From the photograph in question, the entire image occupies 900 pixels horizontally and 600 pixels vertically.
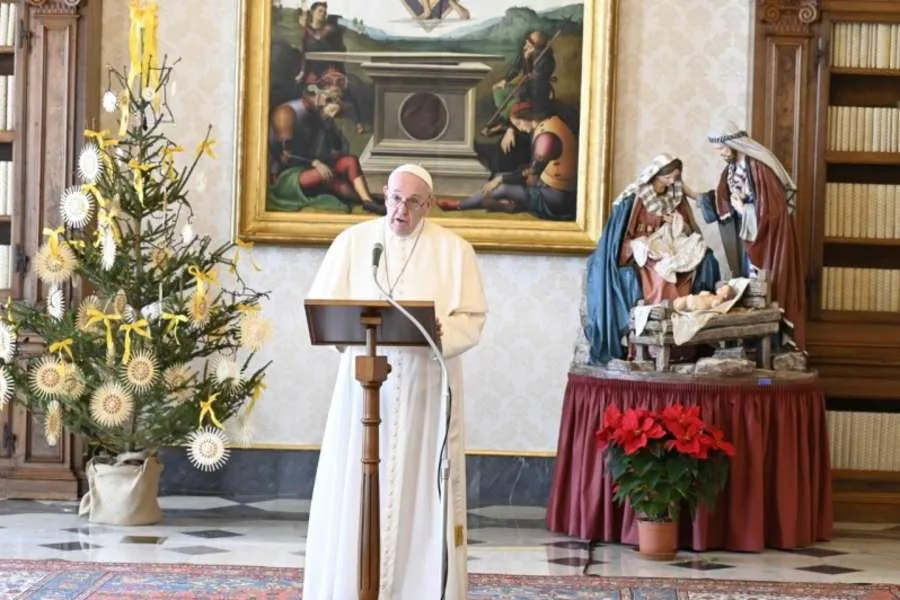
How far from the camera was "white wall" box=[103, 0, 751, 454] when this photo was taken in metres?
8.23

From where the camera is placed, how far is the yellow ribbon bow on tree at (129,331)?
693 centimetres

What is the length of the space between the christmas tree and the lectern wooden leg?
2.57 meters

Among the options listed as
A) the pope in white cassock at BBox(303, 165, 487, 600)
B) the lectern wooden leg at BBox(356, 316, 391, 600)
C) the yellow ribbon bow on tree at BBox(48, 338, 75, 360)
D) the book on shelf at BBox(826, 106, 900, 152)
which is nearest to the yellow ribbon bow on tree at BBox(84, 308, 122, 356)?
the yellow ribbon bow on tree at BBox(48, 338, 75, 360)

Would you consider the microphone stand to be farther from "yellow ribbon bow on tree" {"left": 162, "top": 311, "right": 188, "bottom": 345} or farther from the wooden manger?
"yellow ribbon bow on tree" {"left": 162, "top": 311, "right": 188, "bottom": 345}

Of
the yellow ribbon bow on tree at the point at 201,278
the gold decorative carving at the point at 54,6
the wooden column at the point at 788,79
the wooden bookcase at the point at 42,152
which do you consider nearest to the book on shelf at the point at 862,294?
the wooden column at the point at 788,79

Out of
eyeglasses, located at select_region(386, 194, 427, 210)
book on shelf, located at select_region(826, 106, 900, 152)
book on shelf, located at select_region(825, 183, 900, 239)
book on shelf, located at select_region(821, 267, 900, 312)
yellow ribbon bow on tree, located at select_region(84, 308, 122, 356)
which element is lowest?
yellow ribbon bow on tree, located at select_region(84, 308, 122, 356)

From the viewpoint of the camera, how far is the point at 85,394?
279 inches

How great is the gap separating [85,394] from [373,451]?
3052 millimetres

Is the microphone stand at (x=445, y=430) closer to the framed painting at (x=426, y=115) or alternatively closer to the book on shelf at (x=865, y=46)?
the framed painting at (x=426, y=115)

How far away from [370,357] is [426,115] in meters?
4.01

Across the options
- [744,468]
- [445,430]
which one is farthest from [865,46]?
[445,430]

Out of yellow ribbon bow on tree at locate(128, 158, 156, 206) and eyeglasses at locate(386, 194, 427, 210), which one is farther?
yellow ribbon bow on tree at locate(128, 158, 156, 206)

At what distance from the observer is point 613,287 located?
7.32 metres

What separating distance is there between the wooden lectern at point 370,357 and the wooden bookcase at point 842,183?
4178mm
